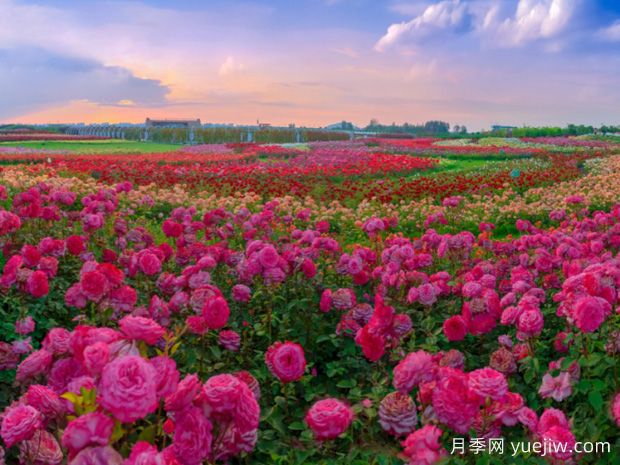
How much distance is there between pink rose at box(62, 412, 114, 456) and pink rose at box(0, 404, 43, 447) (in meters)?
0.33

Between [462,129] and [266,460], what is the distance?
6696 centimetres

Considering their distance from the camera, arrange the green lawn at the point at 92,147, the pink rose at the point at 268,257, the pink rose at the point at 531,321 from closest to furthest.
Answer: the pink rose at the point at 531,321 → the pink rose at the point at 268,257 → the green lawn at the point at 92,147

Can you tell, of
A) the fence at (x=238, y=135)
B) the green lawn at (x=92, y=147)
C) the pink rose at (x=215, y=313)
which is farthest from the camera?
the fence at (x=238, y=135)

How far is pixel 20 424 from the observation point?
1.74m

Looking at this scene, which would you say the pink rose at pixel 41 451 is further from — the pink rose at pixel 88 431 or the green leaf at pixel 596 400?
the green leaf at pixel 596 400

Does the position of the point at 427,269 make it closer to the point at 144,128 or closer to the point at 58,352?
the point at 58,352

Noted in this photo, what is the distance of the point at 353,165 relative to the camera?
19.9 meters

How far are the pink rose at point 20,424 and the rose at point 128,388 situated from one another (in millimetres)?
467

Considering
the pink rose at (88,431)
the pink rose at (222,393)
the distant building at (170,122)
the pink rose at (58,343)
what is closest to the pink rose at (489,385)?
the pink rose at (222,393)

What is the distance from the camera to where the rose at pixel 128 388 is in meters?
1.40

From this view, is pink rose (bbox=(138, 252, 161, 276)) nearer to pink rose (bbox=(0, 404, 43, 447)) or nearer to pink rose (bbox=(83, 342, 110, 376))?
pink rose (bbox=(0, 404, 43, 447))

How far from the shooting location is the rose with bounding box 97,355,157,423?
140 cm

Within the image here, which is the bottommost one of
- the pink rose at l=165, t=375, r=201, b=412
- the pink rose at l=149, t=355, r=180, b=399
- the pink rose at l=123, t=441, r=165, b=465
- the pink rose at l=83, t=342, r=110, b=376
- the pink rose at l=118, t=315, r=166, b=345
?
the pink rose at l=123, t=441, r=165, b=465

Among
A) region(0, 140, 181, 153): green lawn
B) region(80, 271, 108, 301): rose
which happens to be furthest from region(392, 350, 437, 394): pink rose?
region(0, 140, 181, 153): green lawn
